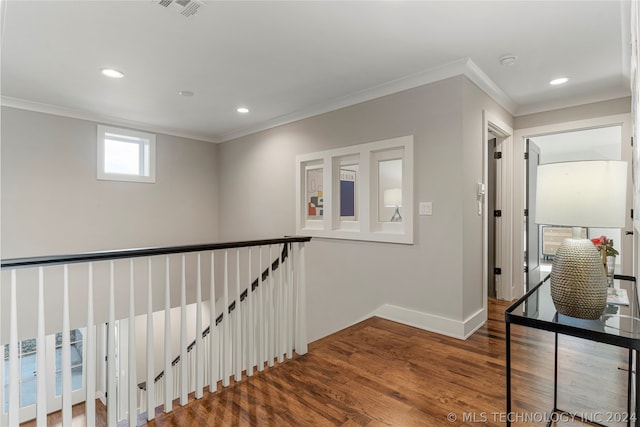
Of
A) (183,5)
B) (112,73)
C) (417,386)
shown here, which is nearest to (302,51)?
(183,5)

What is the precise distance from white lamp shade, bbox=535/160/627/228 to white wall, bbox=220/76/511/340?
1.46 metres

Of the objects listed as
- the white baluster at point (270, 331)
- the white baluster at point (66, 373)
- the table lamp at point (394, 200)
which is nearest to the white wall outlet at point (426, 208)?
the table lamp at point (394, 200)

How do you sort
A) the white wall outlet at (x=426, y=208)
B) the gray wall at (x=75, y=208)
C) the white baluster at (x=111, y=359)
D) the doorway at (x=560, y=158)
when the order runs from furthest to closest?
1. the gray wall at (x=75, y=208)
2. the doorway at (x=560, y=158)
3. the white wall outlet at (x=426, y=208)
4. the white baluster at (x=111, y=359)

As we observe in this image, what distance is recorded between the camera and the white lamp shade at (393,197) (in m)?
3.41

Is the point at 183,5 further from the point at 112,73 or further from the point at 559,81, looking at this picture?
the point at 559,81

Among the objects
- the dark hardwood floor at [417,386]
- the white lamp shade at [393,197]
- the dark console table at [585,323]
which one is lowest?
the dark hardwood floor at [417,386]

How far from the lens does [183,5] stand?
203cm

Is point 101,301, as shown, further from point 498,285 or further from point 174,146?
point 498,285

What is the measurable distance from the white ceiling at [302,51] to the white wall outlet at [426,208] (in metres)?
1.17

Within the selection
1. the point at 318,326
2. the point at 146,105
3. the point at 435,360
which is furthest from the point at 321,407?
the point at 146,105

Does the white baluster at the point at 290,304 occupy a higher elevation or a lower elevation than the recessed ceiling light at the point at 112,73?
lower

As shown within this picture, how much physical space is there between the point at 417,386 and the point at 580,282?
→ 1229 millimetres

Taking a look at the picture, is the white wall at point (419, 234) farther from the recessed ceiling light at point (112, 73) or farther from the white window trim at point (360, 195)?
the recessed ceiling light at point (112, 73)

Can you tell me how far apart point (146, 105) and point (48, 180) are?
4.99 ft
